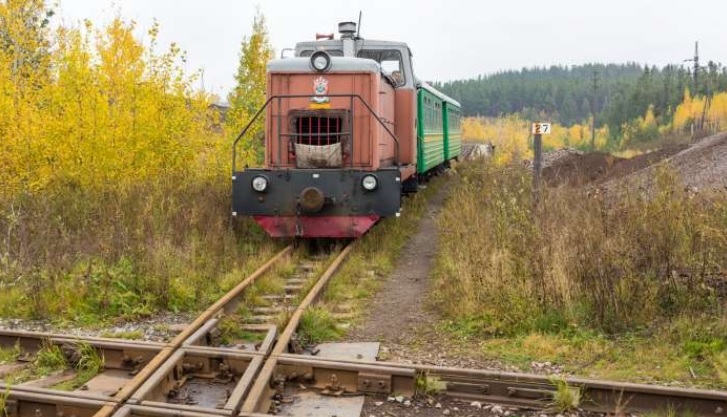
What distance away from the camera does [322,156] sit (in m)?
8.73

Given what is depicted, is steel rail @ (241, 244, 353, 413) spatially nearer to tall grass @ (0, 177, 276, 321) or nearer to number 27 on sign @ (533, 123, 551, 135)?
tall grass @ (0, 177, 276, 321)

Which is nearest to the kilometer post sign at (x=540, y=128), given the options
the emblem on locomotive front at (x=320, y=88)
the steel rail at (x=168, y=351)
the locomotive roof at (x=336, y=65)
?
the locomotive roof at (x=336, y=65)

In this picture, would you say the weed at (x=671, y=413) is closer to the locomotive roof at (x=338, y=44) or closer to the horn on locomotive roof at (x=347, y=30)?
the locomotive roof at (x=338, y=44)

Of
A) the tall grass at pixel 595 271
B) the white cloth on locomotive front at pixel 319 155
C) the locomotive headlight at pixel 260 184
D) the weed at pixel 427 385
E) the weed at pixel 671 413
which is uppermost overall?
Answer: the white cloth on locomotive front at pixel 319 155

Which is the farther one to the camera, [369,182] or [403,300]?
[369,182]

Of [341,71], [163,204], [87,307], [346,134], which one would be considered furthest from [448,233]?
[87,307]

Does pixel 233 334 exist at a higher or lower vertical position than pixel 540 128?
lower

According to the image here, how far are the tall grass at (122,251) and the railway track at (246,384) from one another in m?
1.26

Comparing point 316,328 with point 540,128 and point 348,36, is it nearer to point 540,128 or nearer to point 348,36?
point 540,128

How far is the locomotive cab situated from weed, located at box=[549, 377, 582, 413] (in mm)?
4732

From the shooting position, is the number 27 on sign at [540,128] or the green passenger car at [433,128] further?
the green passenger car at [433,128]

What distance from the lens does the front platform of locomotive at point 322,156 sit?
8.36 m

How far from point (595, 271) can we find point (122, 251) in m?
4.95

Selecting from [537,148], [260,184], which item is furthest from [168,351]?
[537,148]
